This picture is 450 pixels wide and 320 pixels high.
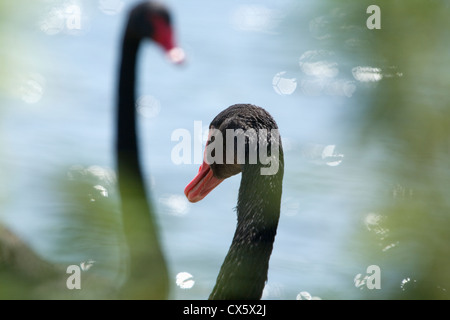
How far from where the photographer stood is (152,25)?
2.84m

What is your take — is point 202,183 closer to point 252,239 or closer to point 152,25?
point 252,239

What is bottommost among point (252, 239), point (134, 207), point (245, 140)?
point (134, 207)

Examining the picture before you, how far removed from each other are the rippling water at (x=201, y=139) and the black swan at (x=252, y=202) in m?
0.16

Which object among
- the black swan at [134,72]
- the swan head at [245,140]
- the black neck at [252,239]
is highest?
the black swan at [134,72]

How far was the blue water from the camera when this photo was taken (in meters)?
1.75

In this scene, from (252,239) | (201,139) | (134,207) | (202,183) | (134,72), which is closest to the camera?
(134,207)

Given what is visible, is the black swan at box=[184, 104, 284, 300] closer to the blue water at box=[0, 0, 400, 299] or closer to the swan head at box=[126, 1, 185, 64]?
the blue water at box=[0, 0, 400, 299]

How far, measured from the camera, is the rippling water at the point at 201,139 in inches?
59.7

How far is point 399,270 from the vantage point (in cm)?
178

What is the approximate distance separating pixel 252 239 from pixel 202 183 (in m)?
0.36

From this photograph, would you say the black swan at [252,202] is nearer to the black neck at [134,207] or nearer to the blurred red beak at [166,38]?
the black neck at [134,207]

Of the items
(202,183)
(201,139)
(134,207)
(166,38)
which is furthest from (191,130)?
(134,207)

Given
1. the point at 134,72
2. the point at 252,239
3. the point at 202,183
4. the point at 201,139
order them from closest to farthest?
the point at 252,239
the point at 202,183
the point at 134,72
the point at 201,139

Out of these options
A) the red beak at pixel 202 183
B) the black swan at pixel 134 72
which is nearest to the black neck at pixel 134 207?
the black swan at pixel 134 72
